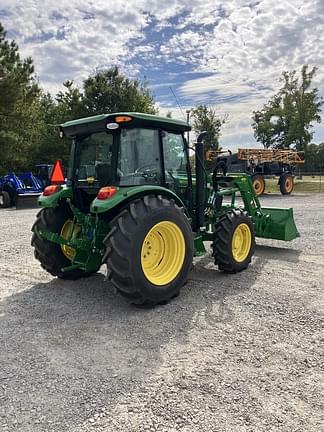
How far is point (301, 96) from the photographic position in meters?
34.1

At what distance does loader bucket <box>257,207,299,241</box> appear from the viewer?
7235 mm

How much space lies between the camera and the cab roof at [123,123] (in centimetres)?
454

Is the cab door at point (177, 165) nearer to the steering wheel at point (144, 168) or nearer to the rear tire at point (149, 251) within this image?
the steering wheel at point (144, 168)

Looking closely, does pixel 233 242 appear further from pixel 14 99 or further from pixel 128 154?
pixel 14 99

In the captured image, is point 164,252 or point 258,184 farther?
point 258,184

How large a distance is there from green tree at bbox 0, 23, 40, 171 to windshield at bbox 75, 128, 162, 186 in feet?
51.5

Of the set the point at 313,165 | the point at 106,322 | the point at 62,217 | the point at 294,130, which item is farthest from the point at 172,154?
the point at 313,165

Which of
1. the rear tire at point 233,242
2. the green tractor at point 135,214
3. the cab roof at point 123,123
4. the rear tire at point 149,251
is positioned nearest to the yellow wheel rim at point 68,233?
the green tractor at point 135,214

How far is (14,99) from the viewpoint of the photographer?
19141mm

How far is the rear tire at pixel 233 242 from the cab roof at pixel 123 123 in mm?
1462

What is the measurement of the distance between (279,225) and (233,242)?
70.6 inches

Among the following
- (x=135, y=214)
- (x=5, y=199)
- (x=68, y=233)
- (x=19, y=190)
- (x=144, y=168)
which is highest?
(x=144, y=168)

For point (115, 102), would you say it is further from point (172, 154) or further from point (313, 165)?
point (313, 165)

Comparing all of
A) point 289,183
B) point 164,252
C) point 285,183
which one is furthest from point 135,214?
point 289,183
